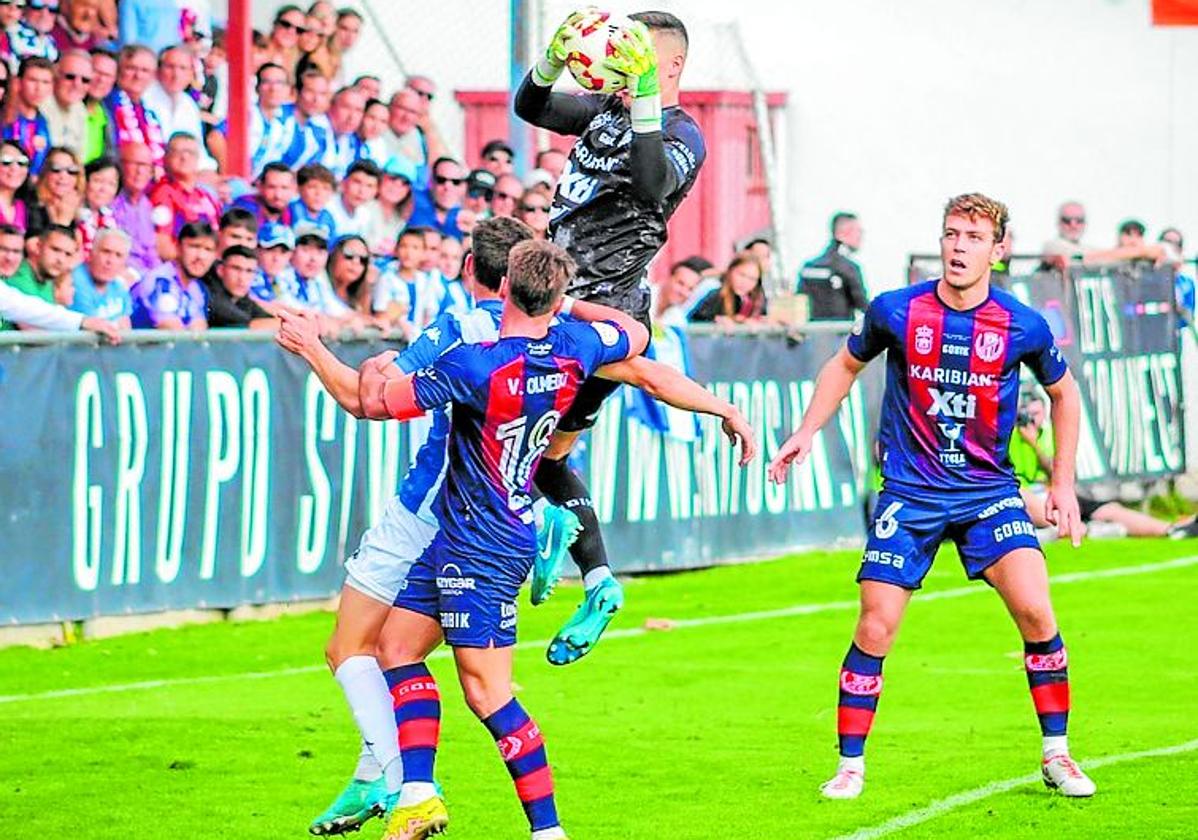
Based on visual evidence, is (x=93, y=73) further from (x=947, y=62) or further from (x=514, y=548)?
(x=947, y=62)

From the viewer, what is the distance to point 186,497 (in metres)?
14.0

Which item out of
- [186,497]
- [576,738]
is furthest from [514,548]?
[186,497]

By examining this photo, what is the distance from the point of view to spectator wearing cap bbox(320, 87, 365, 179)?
1759 centimetres

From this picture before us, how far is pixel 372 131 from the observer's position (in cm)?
1784

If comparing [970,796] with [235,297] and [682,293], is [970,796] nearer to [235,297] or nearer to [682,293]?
[235,297]

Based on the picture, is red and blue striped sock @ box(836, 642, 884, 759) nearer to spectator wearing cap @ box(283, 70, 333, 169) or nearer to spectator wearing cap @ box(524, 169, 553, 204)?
spectator wearing cap @ box(524, 169, 553, 204)

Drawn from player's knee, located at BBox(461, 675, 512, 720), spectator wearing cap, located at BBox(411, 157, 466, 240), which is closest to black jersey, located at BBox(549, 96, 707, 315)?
player's knee, located at BBox(461, 675, 512, 720)

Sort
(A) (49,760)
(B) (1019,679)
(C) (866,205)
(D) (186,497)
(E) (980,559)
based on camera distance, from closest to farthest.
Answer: (E) (980,559)
(A) (49,760)
(B) (1019,679)
(D) (186,497)
(C) (866,205)

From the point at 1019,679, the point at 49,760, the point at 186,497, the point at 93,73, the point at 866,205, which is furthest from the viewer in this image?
the point at 866,205

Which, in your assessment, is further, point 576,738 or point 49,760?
point 576,738

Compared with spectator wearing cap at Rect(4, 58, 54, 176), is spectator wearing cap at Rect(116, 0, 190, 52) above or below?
above

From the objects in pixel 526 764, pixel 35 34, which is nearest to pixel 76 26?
pixel 35 34

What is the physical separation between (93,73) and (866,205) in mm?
14520

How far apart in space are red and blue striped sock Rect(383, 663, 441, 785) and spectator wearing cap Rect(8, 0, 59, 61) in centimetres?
858
